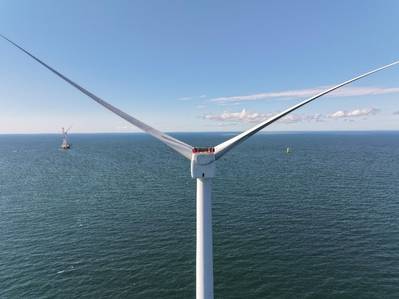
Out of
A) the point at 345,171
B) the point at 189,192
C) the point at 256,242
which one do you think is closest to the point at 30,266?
the point at 256,242

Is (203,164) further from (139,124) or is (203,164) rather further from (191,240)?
(191,240)

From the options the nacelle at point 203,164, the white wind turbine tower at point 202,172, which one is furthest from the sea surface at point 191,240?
the nacelle at point 203,164

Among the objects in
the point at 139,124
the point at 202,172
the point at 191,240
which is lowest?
the point at 191,240

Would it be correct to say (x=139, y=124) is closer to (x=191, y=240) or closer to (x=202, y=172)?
(x=202, y=172)

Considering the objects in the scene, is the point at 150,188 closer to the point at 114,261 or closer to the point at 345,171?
the point at 114,261

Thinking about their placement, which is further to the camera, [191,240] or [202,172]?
[191,240]

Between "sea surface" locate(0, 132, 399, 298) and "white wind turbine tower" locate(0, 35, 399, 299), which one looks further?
"sea surface" locate(0, 132, 399, 298)

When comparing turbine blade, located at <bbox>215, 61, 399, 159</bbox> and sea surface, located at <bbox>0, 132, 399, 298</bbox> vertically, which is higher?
turbine blade, located at <bbox>215, 61, 399, 159</bbox>

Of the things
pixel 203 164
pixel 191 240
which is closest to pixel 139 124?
pixel 203 164

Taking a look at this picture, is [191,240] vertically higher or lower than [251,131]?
lower

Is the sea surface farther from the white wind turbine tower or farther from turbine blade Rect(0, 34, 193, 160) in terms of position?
turbine blade Rect(0, 34, 193, 160)

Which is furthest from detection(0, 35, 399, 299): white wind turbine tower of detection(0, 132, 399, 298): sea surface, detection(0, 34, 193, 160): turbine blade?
detection(0, 132, 399, 298): sea surface
